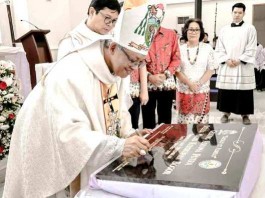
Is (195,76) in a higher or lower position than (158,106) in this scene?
higher

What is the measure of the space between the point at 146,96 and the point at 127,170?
192cm

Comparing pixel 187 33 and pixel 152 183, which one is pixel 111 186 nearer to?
pixel 152 183

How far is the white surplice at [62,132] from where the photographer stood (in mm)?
992

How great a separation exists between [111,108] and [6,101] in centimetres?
160

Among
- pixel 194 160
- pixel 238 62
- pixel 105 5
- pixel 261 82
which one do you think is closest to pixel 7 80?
pixel 105 5

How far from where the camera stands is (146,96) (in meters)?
2.79

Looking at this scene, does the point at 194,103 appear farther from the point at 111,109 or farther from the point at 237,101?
the point at 111,109

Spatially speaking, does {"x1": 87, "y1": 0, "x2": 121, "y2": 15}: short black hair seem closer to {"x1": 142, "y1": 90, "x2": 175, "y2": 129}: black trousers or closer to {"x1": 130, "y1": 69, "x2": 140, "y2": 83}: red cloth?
{"x1": 130, "y1": 69, "x2": 140, "y2": 83}: red cloth

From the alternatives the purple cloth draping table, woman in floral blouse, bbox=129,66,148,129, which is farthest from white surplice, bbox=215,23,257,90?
the purple cloth draping table

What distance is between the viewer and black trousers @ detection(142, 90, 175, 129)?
2990 mm

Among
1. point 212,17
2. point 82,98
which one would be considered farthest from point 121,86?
point 212,17

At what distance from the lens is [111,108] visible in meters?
1.27

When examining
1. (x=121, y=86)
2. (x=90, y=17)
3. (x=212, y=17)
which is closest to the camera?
(x=121, y=86)

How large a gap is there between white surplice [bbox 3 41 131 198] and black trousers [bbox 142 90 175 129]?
5.92ft
